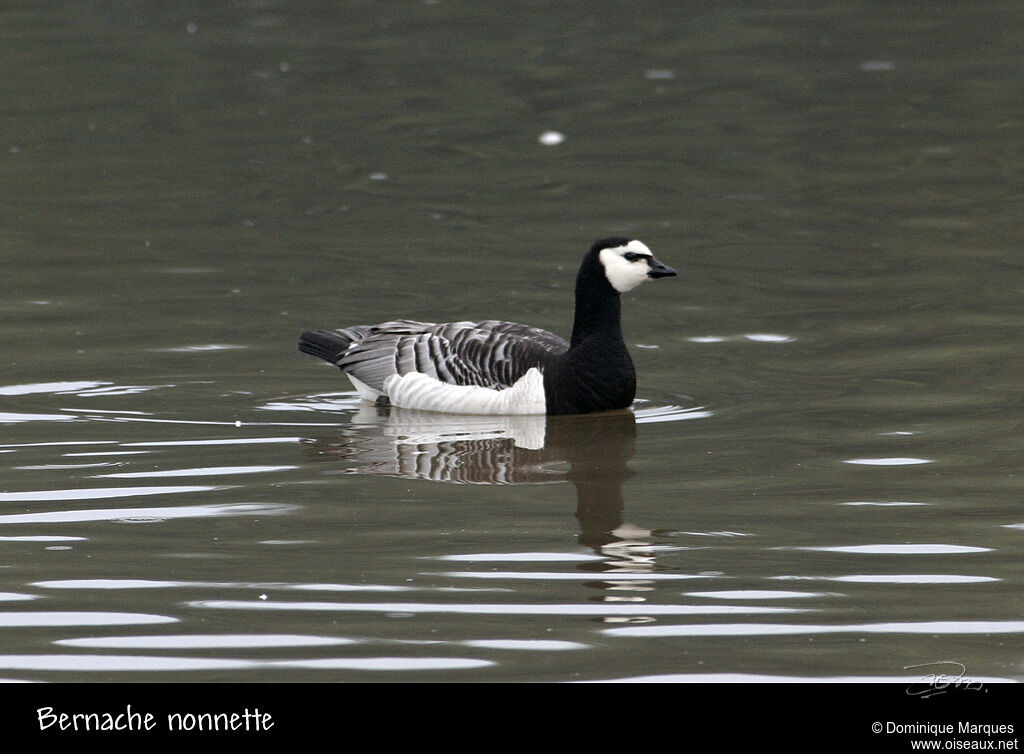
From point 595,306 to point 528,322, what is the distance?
8.35 ft

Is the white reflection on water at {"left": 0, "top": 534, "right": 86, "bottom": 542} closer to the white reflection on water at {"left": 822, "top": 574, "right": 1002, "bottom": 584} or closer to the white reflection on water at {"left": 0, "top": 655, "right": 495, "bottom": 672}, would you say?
the white reflection on water at {"left": 0, "top": 655, "right": 495, "bottom": 672}

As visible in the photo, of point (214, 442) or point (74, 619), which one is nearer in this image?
point (74, 619)

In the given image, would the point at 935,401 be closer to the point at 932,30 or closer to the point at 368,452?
the point at 368,452

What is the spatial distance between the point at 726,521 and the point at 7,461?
15.2 ft

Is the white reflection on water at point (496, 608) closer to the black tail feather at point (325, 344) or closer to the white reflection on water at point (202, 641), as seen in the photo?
the white reflection on water at point (202, 641)

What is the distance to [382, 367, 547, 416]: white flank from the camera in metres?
12.3

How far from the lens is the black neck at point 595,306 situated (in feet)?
41.0

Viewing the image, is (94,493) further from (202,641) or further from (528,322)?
(528,322)

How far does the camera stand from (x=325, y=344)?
13.1 metres

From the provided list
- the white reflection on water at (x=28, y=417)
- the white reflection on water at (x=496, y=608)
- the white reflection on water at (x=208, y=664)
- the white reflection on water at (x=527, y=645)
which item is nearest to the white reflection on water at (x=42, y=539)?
the white reflection on water at (x=496, y=608)

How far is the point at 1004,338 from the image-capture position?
45.0 ft

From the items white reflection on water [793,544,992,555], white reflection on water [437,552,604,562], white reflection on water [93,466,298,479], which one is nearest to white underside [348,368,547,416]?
white reflection on water [93,466,298,479]

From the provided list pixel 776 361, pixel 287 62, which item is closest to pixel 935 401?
pixel 776 361

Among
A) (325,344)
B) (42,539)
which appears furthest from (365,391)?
(42,539)
